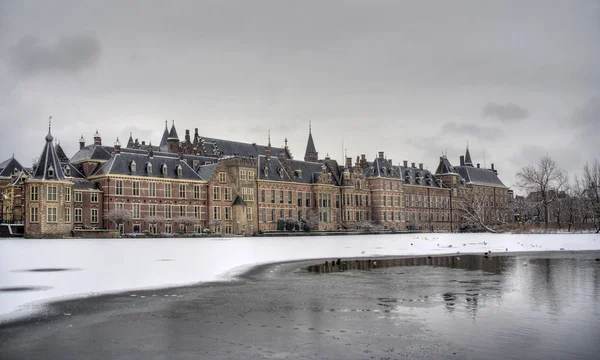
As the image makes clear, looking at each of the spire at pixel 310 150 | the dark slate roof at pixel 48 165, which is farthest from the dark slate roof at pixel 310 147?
the dark slate roof at pixel 48 165

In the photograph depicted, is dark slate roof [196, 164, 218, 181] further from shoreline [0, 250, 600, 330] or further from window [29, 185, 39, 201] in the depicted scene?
shoreline [0, 250, 600, 330]

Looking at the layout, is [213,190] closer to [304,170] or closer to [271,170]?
[271,170]

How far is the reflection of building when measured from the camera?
71.3 meters

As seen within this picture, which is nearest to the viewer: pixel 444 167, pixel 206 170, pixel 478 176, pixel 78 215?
pixel 78 215

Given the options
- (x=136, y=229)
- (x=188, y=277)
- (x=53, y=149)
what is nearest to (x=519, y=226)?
(x=136, y=229)

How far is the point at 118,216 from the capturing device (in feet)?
243

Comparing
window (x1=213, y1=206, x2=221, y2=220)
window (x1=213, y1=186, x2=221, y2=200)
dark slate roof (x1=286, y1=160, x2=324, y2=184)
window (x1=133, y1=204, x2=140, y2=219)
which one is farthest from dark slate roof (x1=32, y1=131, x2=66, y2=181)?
dark slate roof (x1=286, y1=160, x2=324, y2=184)

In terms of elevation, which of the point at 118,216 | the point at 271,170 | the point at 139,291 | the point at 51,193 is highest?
the point at 271,170

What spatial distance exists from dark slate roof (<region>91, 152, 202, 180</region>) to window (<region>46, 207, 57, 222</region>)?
846 cm

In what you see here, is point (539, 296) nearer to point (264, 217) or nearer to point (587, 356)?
point (587, 356)

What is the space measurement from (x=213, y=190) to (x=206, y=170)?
3.54m

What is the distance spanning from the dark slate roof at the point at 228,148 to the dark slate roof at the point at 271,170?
370cm

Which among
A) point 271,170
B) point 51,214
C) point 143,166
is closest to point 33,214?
point 51,214

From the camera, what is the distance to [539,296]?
59.3ft
